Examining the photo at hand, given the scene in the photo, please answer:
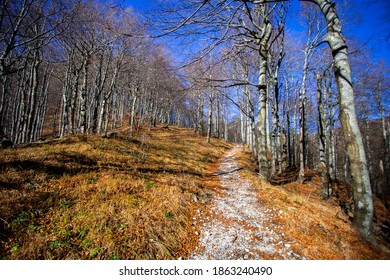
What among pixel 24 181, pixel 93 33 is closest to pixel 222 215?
pixel 24 181

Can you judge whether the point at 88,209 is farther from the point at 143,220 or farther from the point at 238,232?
the point at 238,232

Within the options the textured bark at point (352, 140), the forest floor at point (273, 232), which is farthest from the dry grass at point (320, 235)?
the textured bark at point (352, 140)

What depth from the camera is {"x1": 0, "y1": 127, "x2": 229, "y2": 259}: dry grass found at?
260cm

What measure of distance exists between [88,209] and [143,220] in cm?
126

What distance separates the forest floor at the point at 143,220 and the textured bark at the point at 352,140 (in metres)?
0.46

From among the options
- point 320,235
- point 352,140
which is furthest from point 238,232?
point 352,140

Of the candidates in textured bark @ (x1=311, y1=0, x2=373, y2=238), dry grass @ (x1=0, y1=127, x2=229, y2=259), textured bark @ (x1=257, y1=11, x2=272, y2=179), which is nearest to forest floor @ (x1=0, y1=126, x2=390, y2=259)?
dry grass @ (x1=0, y1=127, x2=229, y2=259)

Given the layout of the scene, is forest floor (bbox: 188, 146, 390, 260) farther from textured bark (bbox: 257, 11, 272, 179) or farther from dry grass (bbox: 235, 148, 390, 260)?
textured bark (bbox: 257, 11, 272, 179)

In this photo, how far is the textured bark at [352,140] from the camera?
3.39m

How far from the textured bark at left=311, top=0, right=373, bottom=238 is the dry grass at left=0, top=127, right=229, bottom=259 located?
3785mm

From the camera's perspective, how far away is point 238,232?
3480 millimetres

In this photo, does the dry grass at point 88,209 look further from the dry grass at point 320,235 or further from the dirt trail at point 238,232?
the dry grass at point 320,235

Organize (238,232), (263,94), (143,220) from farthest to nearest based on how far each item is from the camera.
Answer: (263,94)
(238,232)
(143,220)
